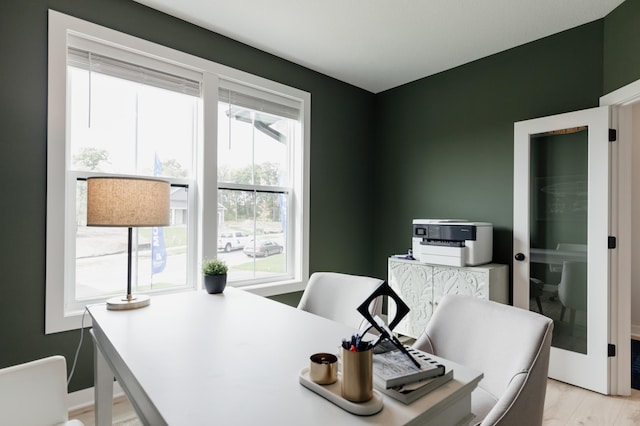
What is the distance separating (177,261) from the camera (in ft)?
9.12

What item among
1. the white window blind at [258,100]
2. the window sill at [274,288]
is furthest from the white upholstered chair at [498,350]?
the white window blind at [258,100]

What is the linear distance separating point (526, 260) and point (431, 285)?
2.57 ft

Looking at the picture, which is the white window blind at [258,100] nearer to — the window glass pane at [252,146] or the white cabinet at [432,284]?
the window glass pane at [252,146]

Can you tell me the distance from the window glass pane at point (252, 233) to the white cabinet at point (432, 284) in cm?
112

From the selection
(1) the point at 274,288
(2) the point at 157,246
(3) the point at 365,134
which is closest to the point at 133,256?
(2) the point at 157,246

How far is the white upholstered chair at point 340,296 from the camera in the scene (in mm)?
1797

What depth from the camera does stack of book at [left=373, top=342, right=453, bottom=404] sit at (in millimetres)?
840

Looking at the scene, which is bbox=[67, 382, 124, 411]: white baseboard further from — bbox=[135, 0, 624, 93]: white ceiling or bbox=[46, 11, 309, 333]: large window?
bbox=[135, 0, 624, 93]: white ceiling

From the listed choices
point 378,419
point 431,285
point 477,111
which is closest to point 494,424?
point 378,419

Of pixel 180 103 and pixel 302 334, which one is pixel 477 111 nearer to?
pixel 180 103

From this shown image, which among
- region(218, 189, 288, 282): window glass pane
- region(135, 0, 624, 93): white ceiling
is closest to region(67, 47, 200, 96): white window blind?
region(135, 0, 624, 93): white ceiling

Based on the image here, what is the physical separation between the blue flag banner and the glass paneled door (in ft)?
9.35

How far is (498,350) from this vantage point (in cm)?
132

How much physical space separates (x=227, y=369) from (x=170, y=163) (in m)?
2.14
